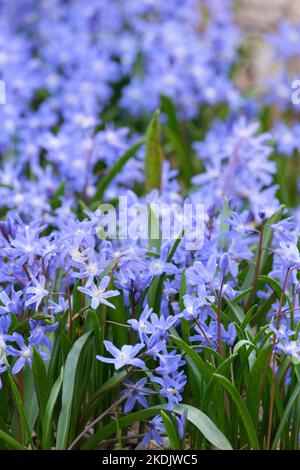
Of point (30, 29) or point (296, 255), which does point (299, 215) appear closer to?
point (296, 255)

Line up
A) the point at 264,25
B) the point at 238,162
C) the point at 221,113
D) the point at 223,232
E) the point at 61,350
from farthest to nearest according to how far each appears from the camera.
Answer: the point at 264,25, the point at 221,113, the point at 238,162, the point at 223,232, the point at 61,350

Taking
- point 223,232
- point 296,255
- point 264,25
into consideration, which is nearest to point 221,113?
point 264,25

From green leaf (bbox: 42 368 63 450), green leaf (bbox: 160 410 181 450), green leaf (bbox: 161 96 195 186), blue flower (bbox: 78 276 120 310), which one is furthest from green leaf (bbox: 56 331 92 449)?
green leaf (bbox: 161 96 195 186)

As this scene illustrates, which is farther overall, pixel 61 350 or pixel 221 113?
pixel 221 113

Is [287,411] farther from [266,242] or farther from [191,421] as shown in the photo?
[266,242]

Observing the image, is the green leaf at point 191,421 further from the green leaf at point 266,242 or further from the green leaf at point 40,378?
the green leaf at point 266,242

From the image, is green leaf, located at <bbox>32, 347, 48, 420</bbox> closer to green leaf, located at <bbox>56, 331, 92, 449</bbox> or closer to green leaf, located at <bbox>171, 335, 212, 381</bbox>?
green leaf, located at <bbox>56, 331, 92, 449</bbox>
